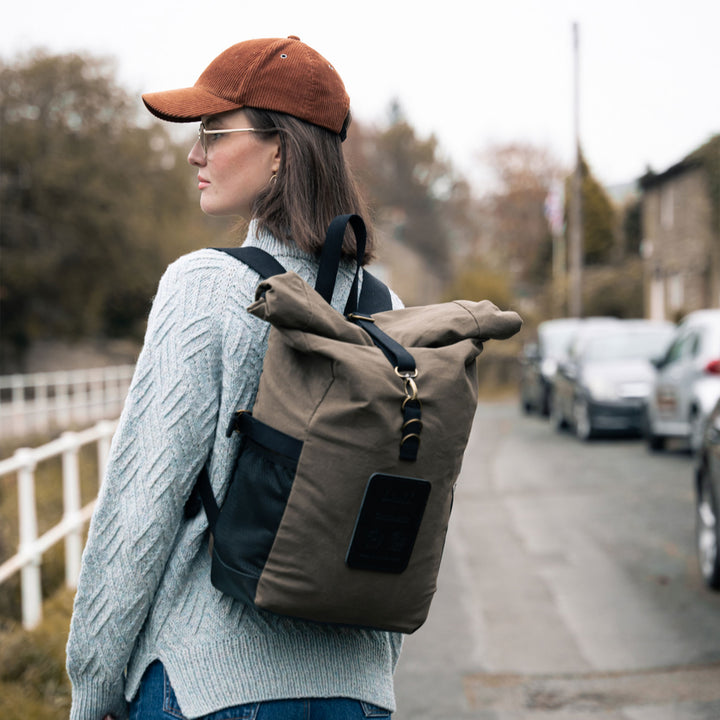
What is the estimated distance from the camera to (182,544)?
1760mm

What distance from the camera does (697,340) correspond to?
39.9 ft

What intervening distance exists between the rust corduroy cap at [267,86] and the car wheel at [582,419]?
1383 cm

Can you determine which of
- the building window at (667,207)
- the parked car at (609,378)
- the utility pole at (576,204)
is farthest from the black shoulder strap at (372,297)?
the building window at (667,207)

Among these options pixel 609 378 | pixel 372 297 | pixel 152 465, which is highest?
pixel 372 297

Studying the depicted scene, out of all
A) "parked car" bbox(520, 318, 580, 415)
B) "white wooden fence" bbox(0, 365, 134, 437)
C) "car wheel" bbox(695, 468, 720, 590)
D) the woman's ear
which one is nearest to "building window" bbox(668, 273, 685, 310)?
"parked car" bbox(520, 318, 580, 415)

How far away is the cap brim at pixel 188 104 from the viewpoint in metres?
1.89

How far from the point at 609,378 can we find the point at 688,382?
10.7 ft

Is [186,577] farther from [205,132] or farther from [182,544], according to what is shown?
[205,132]

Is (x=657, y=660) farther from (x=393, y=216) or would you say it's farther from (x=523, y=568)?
(x=393, y=216)

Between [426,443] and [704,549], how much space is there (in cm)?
571

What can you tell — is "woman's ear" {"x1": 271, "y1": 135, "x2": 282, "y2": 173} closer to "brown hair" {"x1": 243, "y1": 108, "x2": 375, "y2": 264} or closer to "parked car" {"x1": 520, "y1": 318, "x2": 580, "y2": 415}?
"brown hair" {"x1": 243, "y1": 108, "x2": 375, "y2": 264}

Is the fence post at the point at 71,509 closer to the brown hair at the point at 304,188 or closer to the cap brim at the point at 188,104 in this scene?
the cap brim at the point at 188,104

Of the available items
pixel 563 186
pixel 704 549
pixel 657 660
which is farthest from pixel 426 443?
pixel 563 186

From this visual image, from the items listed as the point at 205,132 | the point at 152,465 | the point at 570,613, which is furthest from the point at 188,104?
the point at 570,613
